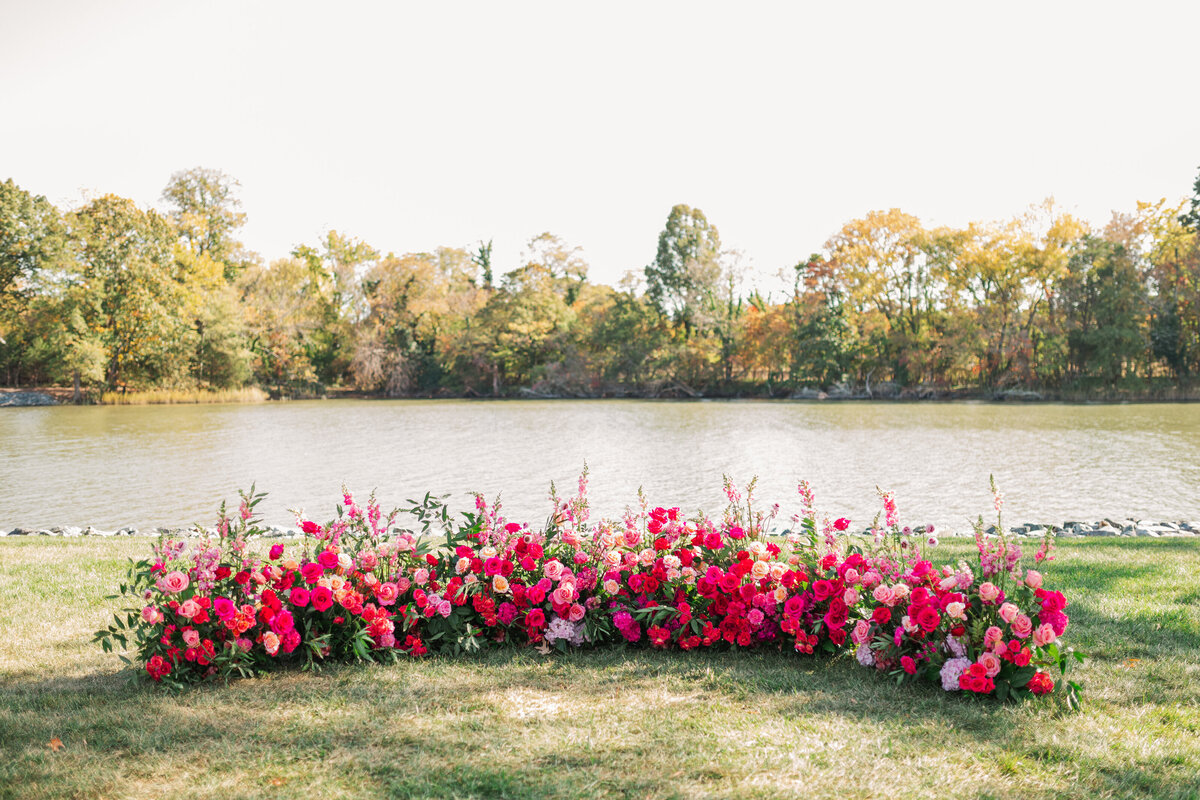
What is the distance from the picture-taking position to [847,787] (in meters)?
2.57

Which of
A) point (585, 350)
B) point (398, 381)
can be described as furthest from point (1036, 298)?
point (398, 381)

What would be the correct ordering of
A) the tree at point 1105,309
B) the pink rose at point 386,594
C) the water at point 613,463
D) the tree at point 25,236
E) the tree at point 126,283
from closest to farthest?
1. the pink rose at point 386,594
2. the water at point 613,463
3. the tree at point 25,236
4. the tree at point 1105,309
5. the tree at point 126,283

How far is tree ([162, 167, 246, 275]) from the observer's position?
44344 mm

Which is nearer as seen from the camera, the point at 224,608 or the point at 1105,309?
the point at 224,608

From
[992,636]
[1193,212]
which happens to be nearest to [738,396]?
[1193,212]

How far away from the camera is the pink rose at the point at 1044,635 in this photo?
10.6ft

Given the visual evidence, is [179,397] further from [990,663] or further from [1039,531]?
[990,663]

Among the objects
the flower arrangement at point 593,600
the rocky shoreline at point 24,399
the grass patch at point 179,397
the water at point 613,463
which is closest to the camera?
the flower arrangement at point 593,600

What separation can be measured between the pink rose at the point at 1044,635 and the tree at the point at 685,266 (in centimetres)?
4205

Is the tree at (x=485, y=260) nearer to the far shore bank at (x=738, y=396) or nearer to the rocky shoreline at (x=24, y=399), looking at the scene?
the far shore bank at (x=738, y=396)

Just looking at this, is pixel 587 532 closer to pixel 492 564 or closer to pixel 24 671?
pixel 492 564

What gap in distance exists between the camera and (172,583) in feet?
11.4

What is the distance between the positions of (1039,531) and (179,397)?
39.1m

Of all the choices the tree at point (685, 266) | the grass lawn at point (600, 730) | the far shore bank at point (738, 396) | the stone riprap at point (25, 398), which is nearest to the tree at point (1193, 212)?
the far shore bank at point (738, 396)
